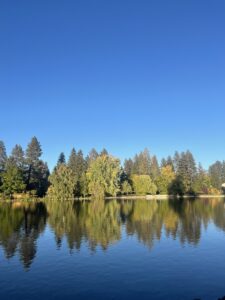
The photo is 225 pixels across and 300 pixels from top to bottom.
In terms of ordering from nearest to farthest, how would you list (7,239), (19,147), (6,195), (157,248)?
(157,248)
(7,239)
(6,195)
(19,147)

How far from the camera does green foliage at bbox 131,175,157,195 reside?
494 ft

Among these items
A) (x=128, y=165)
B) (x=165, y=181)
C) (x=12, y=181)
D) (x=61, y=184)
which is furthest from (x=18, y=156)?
(x=128, y=165)

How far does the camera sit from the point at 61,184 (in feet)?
420

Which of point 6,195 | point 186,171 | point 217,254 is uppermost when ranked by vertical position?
point 186,171

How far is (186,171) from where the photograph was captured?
16500cm

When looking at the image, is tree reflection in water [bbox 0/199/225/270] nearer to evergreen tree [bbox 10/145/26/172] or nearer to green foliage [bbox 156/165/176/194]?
evergreen tree [bbox 10/145/26/172]

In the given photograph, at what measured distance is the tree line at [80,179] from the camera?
5021 inches

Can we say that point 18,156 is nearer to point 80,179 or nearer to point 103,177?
point 80,179

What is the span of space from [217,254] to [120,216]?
35.3 metres

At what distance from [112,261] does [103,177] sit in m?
100

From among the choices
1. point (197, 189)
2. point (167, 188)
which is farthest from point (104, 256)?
point (197, 189)

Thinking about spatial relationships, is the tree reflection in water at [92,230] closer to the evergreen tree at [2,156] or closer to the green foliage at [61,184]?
the green foliage at [61,184]

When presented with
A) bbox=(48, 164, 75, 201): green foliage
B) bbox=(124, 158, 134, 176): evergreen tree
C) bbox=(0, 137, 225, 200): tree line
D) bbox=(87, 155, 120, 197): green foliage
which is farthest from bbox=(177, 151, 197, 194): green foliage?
bbox=(48, 164, 75, 201): green foliage

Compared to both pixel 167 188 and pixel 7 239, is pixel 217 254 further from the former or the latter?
pixel 167 188
